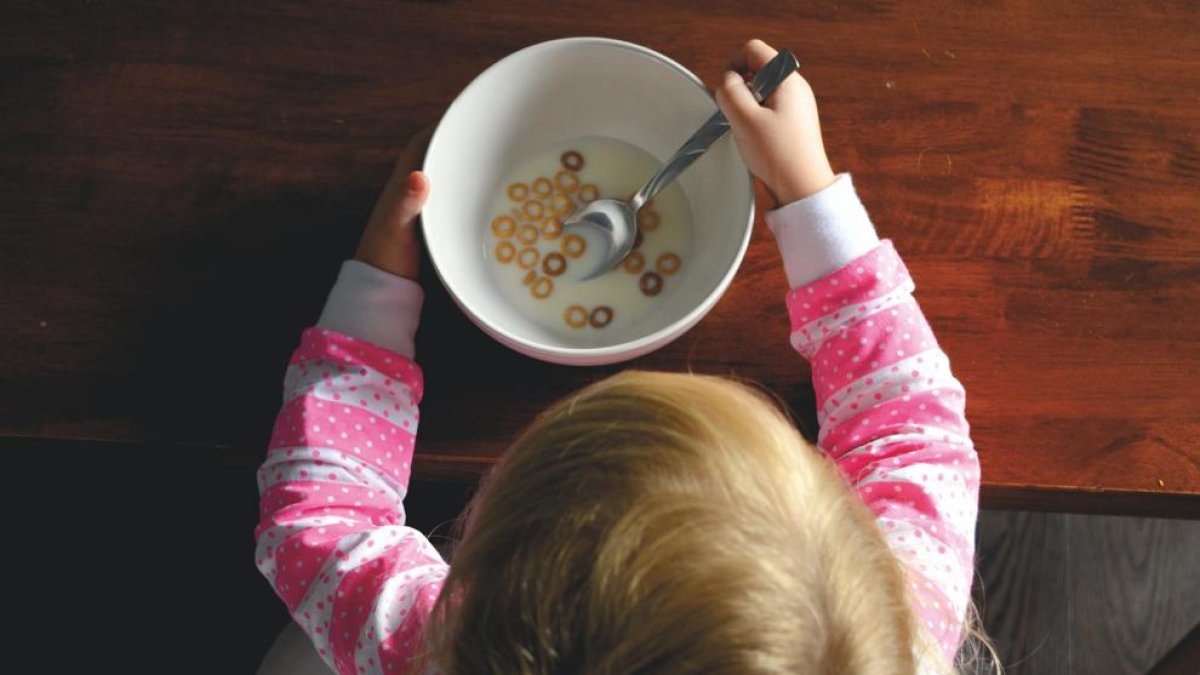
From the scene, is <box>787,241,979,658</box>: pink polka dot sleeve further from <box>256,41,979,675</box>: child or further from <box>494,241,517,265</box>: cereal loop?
<box>494,241,517,265</box>: cereal loop

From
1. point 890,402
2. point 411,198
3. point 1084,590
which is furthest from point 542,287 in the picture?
point 1084,590

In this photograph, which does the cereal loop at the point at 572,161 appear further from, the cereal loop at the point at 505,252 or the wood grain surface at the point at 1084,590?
the wood grain surface at the point at 1084,590

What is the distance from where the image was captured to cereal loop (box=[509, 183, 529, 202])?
74 centimetres

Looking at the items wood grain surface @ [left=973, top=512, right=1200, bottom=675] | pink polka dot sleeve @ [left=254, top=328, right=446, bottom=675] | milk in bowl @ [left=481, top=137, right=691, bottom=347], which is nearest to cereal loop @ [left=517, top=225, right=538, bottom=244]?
milk in bowl @ [left=481, top=137, right=691, bottom=347]

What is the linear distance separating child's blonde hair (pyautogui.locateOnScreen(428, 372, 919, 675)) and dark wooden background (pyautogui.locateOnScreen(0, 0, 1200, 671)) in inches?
6.7

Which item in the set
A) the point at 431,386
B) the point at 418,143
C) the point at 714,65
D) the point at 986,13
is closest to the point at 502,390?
the point at 431,386

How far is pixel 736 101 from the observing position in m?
0.67

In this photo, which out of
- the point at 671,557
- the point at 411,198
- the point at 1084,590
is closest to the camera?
the point at 671,557

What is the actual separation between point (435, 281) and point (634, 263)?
14 centimetres

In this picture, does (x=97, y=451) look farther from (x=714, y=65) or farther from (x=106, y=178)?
(x=714, y=65)

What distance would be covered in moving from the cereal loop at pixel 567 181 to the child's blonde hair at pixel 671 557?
0.23 m

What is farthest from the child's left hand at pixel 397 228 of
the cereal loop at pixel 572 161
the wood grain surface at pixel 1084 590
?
the wood grain surface at pixel 1084 590

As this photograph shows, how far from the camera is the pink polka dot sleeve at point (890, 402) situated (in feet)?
2.16

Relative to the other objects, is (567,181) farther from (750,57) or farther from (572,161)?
(750,57)
